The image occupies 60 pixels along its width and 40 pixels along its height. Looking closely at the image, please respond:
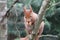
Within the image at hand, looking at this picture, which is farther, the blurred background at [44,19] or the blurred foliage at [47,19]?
the blurred foliage at [47,19]

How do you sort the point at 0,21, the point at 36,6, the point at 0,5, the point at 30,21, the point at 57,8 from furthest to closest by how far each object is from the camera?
1. the point at 57,8
2. the point at 36,6
3. the point at 30,21
4. the point at 0,5
5. the point at 0,21

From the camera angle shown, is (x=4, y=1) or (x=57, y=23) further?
(x=57, y=23)

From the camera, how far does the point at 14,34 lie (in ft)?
12.8

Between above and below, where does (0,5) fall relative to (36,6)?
below

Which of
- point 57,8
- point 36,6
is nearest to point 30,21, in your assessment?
point 36,6

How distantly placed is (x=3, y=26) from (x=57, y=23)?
9.68 ft

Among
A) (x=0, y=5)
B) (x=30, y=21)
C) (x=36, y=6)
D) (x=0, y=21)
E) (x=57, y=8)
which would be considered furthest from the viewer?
(x=57, y=8)

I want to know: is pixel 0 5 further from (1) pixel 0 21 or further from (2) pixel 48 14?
(2) pixel 48 14

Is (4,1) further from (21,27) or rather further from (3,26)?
(21,27)

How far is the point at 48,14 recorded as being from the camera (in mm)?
4062

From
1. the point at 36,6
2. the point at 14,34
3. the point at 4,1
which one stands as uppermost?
the point at 36,6

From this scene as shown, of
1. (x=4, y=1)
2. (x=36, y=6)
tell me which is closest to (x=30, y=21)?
(x=4, y=1)

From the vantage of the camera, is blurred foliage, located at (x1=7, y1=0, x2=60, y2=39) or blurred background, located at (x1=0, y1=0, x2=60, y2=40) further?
blurred foliage, located at (x1=7, y1=0, x2=60, y2=39)

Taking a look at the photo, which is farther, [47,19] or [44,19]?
[47,19]
